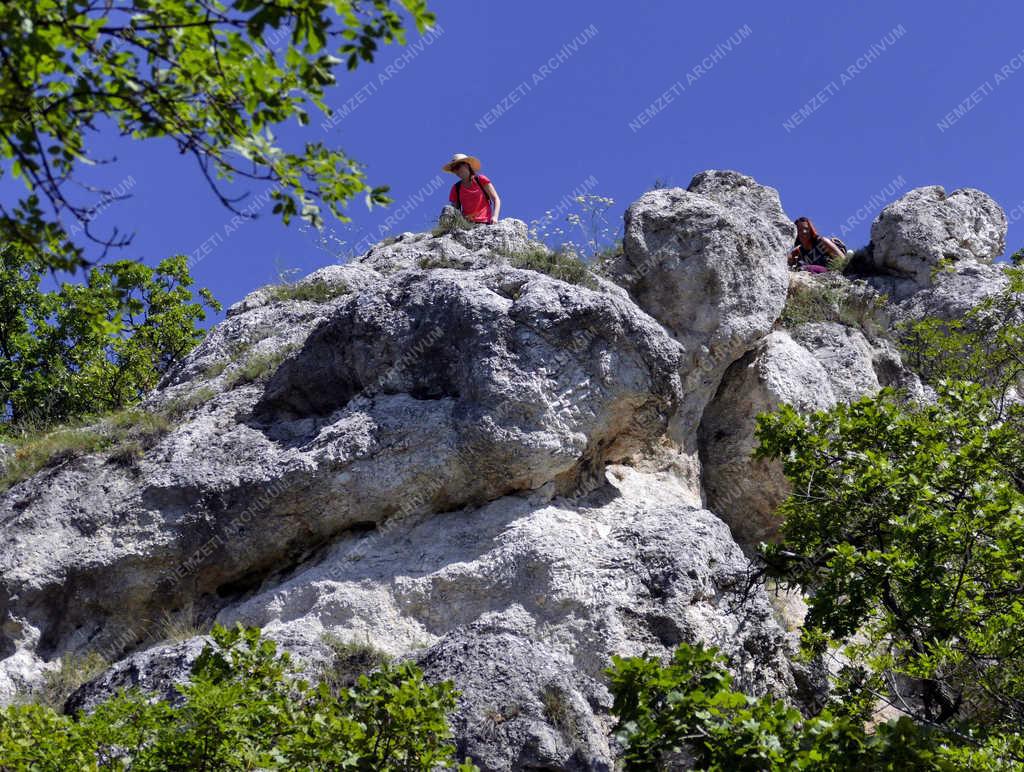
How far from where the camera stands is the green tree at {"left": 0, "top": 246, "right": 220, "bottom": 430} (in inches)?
691

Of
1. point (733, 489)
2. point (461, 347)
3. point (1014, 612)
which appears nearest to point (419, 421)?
point (461, 347)

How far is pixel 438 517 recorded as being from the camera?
10633 millimetres

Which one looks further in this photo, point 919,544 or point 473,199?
point 473,199

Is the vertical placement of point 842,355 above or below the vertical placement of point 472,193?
below

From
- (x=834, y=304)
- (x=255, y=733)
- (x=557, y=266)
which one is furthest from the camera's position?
(x=834, y=304)

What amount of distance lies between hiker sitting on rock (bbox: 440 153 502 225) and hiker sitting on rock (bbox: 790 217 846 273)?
23.1 feet

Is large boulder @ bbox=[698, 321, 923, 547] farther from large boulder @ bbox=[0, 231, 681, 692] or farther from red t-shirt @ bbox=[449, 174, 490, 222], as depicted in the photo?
red t-shirt @ bbox=[449, 174, 490, 222]

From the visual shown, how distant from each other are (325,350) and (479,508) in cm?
274

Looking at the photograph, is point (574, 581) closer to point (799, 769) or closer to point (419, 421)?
point (419, 421)

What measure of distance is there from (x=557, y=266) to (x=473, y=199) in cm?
299

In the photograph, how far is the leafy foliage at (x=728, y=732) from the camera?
208 inches

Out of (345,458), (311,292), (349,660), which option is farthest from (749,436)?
(349,660)

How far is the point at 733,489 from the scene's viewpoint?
13.3 meters

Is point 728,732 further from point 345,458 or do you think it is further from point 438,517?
point 345,458
